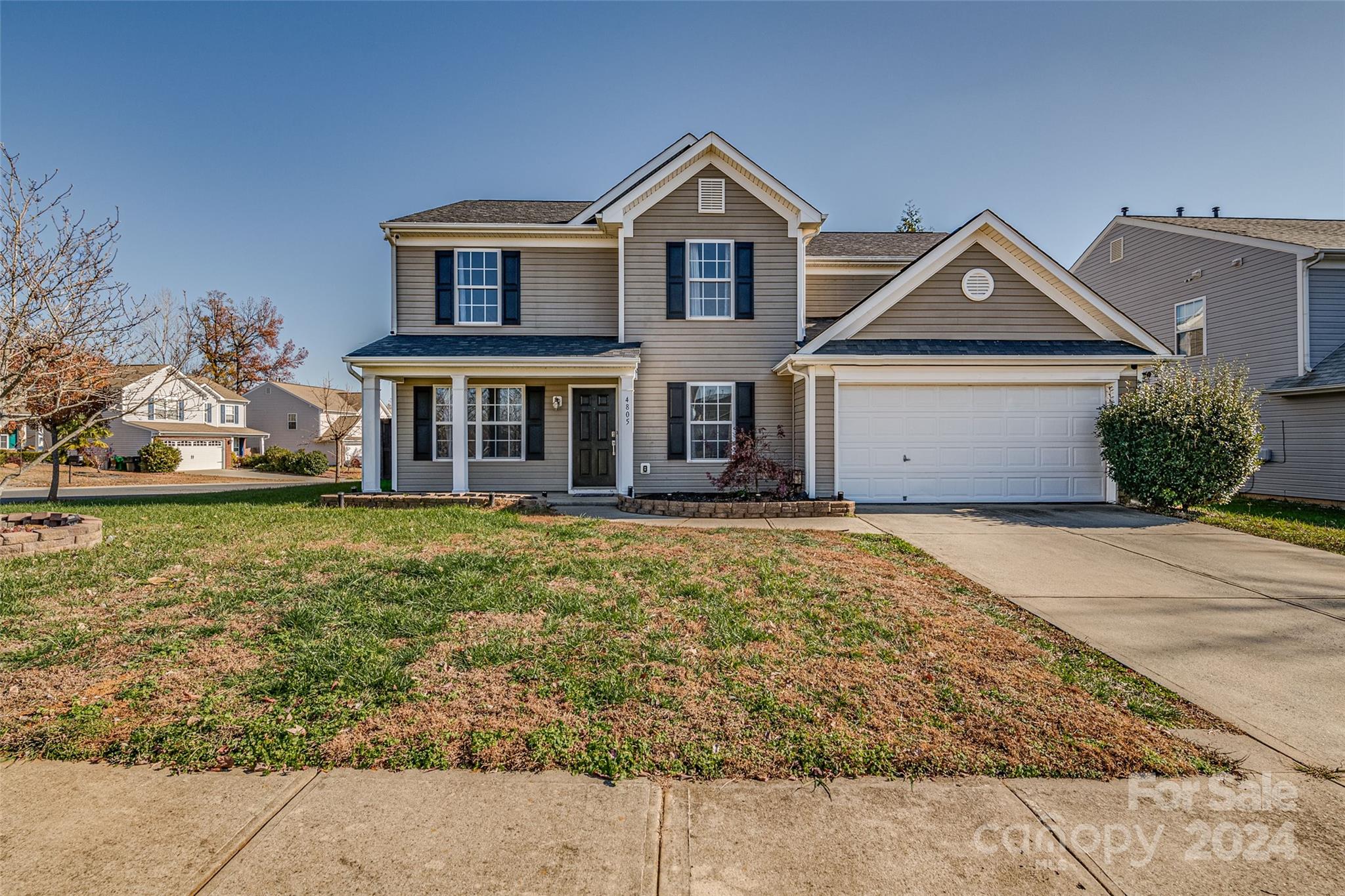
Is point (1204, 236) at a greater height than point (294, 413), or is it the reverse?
point (1204, 236)

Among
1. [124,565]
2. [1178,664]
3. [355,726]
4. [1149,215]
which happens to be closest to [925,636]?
[1178,664]

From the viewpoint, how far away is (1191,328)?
16203 mm

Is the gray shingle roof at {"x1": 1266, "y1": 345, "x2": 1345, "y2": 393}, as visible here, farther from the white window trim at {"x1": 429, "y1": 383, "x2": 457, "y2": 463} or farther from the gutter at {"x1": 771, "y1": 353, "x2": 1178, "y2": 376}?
the white window trim at {"x1": 429, "y1": 383, "x2": 457, "y2": 463}

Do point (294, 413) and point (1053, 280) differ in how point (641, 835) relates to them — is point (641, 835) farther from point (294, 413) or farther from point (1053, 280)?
point (294, 413)

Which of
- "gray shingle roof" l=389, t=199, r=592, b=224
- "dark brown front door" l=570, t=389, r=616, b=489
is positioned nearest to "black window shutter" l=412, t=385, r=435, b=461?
"dark brown front door" l=570, t=389, r=616, b=489

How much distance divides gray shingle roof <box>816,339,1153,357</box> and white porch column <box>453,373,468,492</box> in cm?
697

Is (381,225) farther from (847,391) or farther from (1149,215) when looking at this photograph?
(1149,215)

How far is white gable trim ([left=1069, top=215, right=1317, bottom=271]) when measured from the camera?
13336 millimetres

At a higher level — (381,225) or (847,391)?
(381,225)

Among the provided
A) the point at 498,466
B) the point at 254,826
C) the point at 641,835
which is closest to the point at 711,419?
the point at 498,466

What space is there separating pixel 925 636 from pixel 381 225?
1322 centimetres

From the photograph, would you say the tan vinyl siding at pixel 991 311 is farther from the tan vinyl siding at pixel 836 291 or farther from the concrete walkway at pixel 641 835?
the concrete walkway at pixel 641 835

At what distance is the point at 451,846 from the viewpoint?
2.33 metres

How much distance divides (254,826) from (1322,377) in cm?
1867
